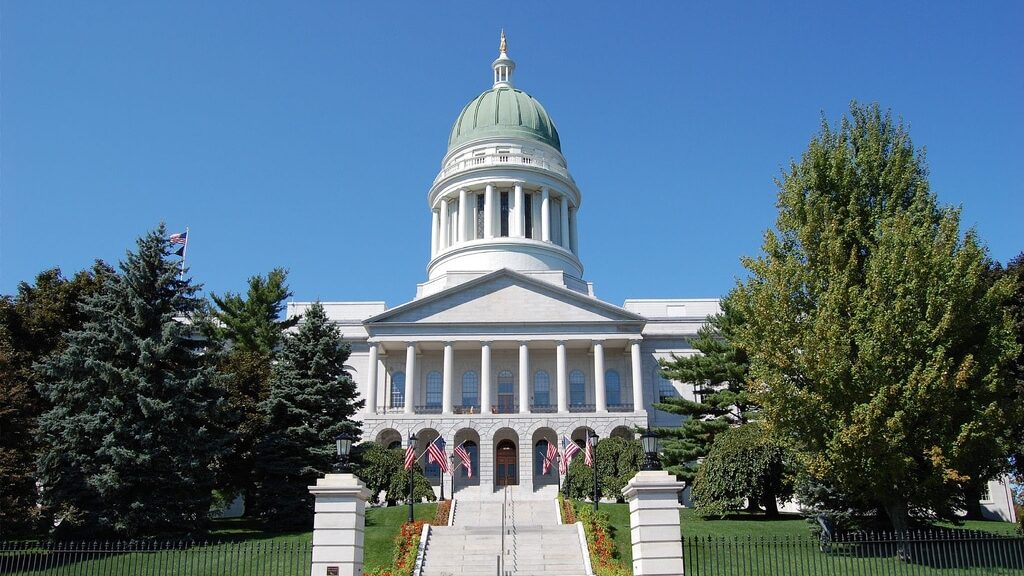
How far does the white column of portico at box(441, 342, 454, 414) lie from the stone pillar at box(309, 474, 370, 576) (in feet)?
91.8

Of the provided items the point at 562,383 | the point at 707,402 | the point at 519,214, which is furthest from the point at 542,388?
the point at 707,402

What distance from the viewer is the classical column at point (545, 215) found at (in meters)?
57.2

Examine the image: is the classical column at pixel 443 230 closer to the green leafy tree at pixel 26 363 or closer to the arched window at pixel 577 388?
the arched window at pixel 577 388

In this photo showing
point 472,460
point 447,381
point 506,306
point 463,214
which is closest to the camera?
point 472,460

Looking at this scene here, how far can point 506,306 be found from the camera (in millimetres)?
47688

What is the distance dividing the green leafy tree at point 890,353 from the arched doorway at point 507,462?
24988 millimetres

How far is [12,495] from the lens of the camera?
24906 mm

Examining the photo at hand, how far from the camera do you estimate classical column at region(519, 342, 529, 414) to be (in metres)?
44.9

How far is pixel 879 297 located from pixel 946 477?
424 cm

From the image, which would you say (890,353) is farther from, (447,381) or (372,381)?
(372,381)

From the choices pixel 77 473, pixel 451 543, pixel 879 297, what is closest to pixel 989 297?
pixel 879 297

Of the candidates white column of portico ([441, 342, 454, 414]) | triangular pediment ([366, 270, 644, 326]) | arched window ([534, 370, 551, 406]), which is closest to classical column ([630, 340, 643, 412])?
triangular pediment ([366, 270, 644, 326])

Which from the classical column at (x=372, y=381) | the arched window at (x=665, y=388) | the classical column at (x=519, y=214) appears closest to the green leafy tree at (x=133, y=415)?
the classical column at (x=372, y=381)

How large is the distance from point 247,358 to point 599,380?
18971 mm
